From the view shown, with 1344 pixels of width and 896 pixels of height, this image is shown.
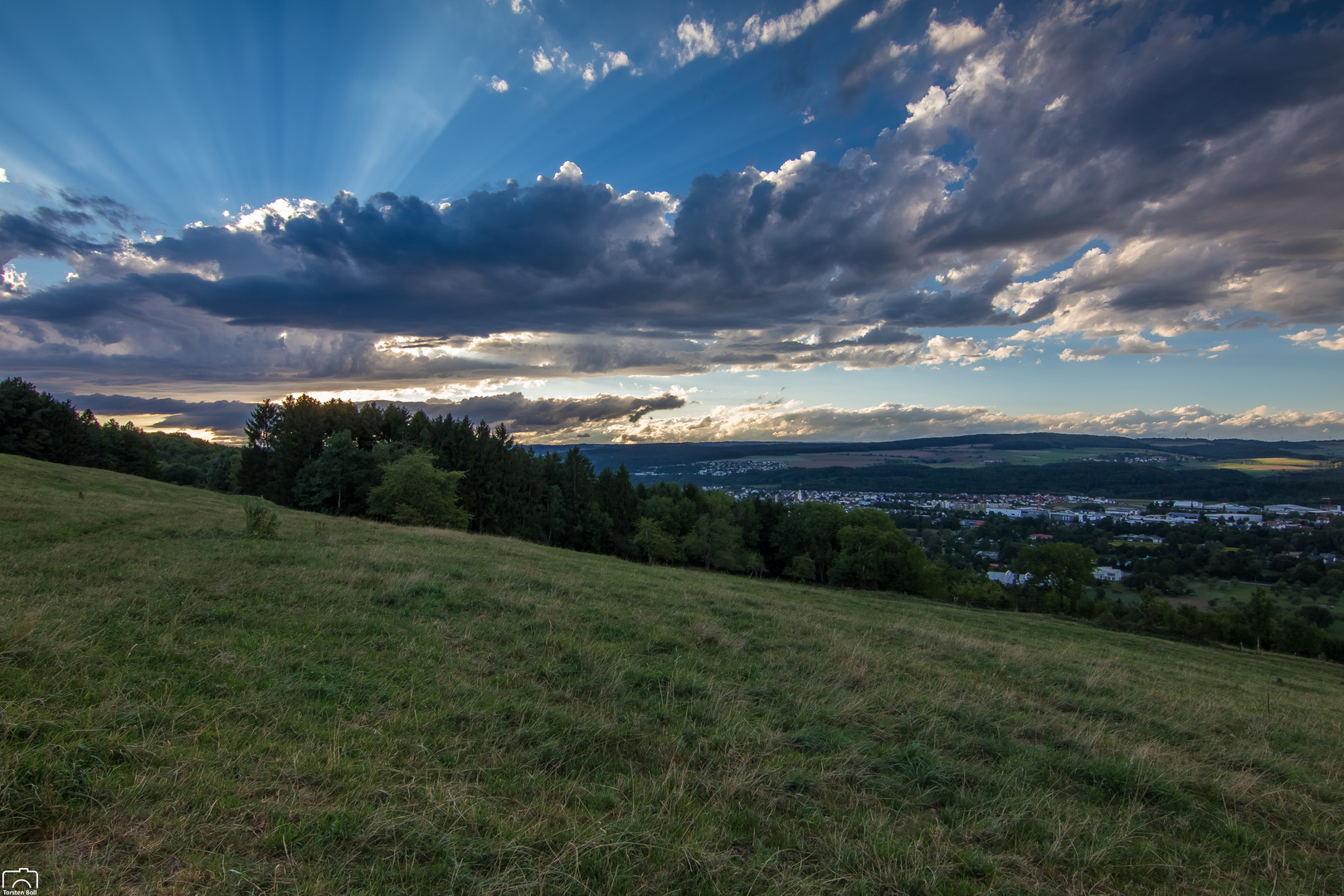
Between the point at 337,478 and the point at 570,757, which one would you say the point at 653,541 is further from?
the point at 570,757

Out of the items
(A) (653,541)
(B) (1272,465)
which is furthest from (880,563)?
(B) (1272,465)

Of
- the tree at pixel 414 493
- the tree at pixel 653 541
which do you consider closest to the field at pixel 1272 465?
the tree at pixel 653 541

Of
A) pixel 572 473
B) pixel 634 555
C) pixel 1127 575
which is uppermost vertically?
pixel 572 473

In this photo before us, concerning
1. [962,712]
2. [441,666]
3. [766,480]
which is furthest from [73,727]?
[766,480]

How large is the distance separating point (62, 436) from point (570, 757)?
291ft

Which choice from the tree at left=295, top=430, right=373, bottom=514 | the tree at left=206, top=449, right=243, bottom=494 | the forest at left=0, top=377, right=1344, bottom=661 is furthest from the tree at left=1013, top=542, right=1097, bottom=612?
the tree at left=206, top=449, right=243, bottom=494

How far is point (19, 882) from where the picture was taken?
319cm

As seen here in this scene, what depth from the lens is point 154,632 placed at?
712 cm

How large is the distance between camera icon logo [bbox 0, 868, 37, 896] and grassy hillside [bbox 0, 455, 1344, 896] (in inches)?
3.1

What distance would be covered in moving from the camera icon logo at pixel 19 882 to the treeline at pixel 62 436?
234ft

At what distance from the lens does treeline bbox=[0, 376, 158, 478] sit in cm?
5591

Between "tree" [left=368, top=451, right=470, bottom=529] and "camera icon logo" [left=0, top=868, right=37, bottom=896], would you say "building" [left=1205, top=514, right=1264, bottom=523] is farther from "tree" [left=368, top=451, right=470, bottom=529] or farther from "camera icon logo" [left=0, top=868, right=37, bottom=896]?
"camera icon logo" [left=0, top=868, right=37, bottom=896]

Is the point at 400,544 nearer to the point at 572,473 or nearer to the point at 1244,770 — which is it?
the point at 1244,770

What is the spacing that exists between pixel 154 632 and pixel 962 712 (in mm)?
10821
